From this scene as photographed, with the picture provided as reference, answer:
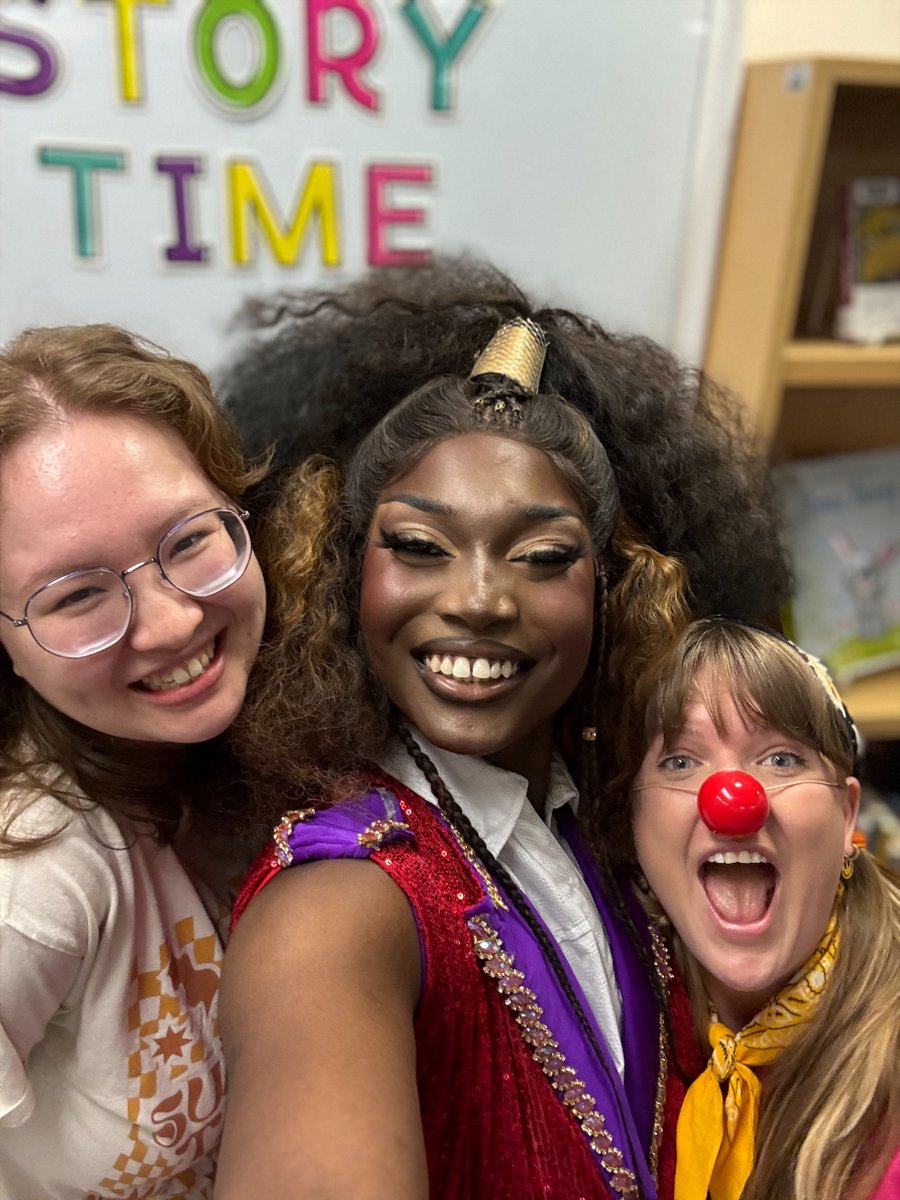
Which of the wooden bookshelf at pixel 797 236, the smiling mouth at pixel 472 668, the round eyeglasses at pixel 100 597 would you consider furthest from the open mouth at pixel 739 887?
the wooden bookshelf at pixel 797 236

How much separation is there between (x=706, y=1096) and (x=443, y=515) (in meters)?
0.51

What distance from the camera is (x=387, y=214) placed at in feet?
4.80

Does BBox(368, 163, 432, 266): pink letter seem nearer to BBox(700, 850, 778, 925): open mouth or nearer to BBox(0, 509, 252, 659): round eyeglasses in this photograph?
BBox(0, 509, 252, 659): round eyeglasses

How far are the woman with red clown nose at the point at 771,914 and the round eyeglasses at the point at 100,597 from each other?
0.37 metres

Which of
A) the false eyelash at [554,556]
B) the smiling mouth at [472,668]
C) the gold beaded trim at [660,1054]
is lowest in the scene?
the gold beaded trim at [660,1054]

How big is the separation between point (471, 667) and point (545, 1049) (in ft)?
0.97

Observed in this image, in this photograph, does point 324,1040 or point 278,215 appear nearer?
point 324,1040

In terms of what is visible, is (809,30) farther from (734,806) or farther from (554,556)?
(734,806)

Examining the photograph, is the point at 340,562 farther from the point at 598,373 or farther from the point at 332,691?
the point at 598,373

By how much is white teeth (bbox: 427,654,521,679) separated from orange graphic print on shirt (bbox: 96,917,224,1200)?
0.33m

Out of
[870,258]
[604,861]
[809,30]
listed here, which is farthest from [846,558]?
[604,861]

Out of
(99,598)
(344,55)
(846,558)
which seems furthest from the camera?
(846,558)

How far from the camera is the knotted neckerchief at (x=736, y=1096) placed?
0.78 m

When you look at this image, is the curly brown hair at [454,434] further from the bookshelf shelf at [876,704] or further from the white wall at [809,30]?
the white wall at [809,30]
